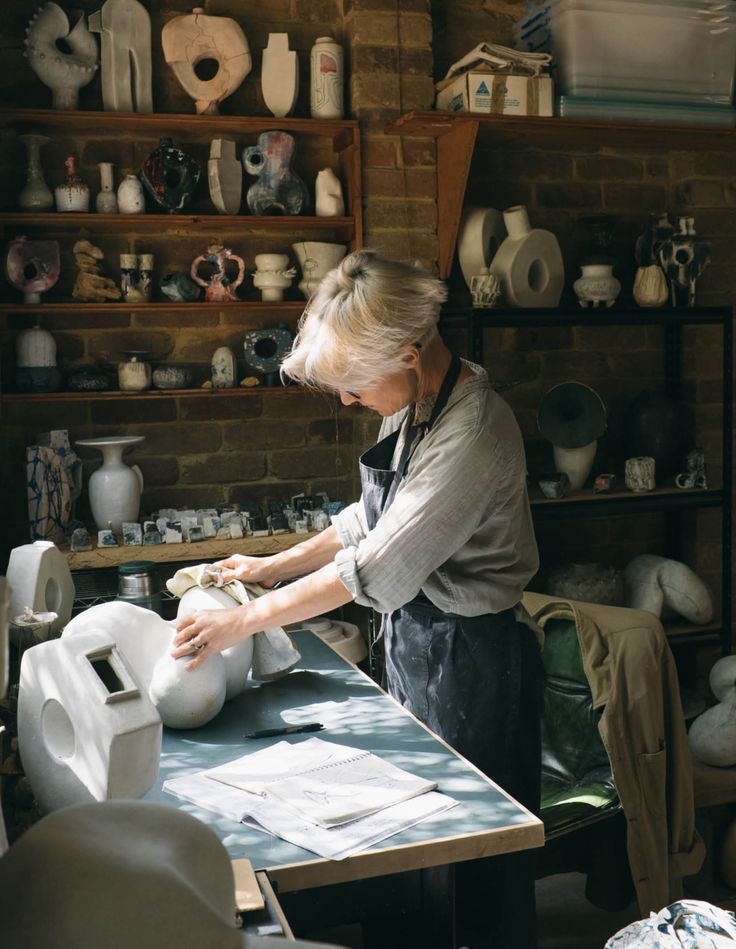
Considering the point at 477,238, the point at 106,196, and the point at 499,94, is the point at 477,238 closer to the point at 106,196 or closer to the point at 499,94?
the point at 499,94

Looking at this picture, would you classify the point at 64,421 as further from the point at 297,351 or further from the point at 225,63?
the point at 297,351

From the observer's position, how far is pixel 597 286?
4.04 metres

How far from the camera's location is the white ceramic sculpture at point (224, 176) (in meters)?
3.88

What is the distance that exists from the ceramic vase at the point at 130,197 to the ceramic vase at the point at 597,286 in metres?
1.67

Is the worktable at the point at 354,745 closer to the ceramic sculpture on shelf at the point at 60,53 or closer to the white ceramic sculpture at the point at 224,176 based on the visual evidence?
the white ceramic sculpture at the point at 224,176

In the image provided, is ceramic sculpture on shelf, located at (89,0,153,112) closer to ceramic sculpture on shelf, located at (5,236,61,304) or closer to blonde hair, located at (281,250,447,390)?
ceramic sculpture on shelf, located at (5,236,61,304)

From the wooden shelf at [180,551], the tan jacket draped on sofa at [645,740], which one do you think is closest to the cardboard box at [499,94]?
the wooden shelf at [180,551]

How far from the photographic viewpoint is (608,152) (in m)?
4.44

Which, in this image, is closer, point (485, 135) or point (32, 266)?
point (32, 266)

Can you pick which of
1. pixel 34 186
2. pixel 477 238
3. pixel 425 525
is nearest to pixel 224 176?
pixel 34 186

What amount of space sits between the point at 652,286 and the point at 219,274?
1.68m

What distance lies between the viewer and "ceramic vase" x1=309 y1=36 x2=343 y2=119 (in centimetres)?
389

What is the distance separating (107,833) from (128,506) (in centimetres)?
324

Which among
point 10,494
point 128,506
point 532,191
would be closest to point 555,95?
point 532,191
